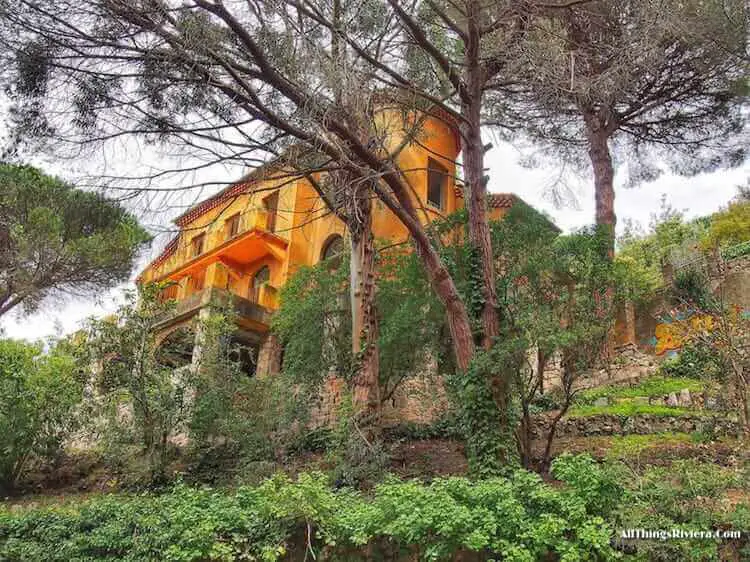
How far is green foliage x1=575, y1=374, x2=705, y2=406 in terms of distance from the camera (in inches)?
431

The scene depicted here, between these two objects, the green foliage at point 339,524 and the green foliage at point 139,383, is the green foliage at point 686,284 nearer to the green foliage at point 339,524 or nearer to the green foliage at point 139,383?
the green foliage at point 339,524

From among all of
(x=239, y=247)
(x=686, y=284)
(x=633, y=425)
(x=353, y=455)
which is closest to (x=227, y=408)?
(x=353, y=455)

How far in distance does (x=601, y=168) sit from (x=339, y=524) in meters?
11.7

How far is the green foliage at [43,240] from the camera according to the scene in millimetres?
12547

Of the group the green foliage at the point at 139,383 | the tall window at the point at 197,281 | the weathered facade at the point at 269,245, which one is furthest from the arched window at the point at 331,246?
the green foliage at the point at 139,383

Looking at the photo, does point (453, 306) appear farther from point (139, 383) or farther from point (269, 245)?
point (269, 245)

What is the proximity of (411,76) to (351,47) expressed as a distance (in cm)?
117

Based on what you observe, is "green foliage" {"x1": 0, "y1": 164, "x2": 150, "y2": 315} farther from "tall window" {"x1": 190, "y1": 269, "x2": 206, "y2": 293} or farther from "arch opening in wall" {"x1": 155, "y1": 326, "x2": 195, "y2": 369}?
"tall window" {"x1": 190, "y1": 269, "x2": 206, "y2": 293}

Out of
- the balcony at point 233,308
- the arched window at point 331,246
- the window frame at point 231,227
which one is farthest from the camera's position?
the window frame at point 231,227

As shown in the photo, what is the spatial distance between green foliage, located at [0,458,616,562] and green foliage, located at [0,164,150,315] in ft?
22.1

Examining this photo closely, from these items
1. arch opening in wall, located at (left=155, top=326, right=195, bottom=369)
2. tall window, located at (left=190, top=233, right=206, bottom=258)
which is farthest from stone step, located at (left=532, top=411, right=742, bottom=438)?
tall window, located at (left=190, top=233, right=206, bottom=258)

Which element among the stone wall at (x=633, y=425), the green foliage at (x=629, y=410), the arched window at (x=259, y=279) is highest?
the arched window at (x=259, y=279)

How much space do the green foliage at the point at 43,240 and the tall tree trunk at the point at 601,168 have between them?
10658 millimetres

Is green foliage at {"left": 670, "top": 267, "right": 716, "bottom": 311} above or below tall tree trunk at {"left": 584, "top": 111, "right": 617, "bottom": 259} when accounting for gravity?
below
